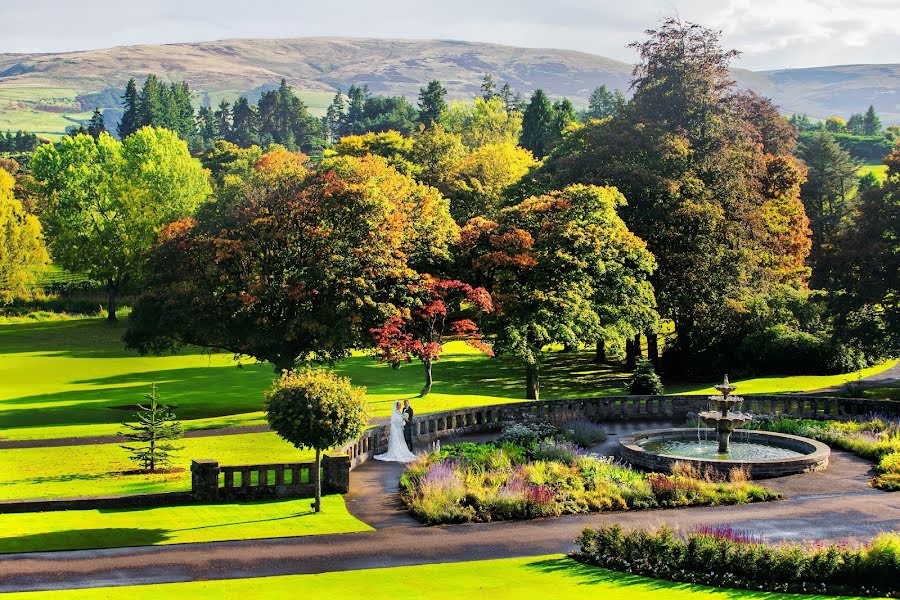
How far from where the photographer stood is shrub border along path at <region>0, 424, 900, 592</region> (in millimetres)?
24844

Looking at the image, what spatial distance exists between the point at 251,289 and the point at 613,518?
30.1 m

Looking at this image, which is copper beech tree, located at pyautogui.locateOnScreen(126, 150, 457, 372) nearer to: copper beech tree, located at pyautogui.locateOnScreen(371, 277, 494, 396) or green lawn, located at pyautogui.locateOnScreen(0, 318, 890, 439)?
copper beech tree, located at pyautogui.locateOnScreen(371, 277, 494, 396)

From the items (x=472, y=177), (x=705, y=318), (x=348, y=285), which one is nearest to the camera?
→ (x=348, y=285)

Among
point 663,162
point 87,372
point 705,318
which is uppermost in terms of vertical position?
point 663,162

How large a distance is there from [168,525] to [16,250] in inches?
3054

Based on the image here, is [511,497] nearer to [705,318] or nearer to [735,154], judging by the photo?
[705,318]

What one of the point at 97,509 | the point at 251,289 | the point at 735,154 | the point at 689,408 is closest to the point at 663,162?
the point at 735,154

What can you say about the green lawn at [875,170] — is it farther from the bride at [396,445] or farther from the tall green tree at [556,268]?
the bride at [396,445]

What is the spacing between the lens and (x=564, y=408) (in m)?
48.1

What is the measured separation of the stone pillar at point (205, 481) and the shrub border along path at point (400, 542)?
14.2 feet

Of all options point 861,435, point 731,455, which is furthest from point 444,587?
point 861,435

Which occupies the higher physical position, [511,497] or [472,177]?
[472,177]

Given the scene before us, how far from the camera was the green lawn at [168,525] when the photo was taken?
1077 inches

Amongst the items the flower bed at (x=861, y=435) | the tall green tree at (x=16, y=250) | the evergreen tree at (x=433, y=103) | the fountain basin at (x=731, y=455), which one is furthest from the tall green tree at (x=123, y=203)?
the evergreen tree at (x=433, y=103)
